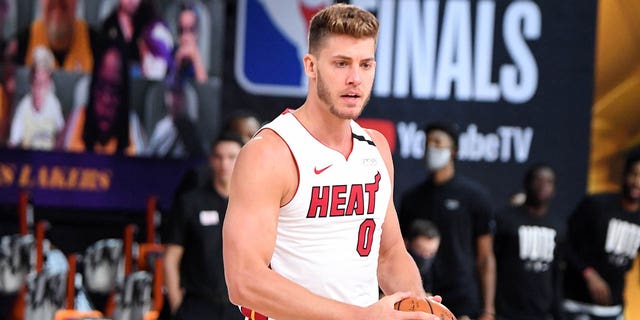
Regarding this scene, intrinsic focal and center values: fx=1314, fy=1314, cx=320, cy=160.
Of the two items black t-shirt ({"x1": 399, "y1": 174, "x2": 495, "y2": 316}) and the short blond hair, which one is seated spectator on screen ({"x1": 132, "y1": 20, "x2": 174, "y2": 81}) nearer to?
black t-shirt ({"x1": 399, "y1": 174, "x2": 495, "y2": 316})

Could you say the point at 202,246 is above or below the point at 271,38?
below

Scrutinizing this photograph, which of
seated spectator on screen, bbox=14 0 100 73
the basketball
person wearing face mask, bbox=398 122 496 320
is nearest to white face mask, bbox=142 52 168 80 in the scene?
seated spectator on screen, bbox=14 0 100 73

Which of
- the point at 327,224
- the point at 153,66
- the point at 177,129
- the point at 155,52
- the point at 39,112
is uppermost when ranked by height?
the point at 155,52

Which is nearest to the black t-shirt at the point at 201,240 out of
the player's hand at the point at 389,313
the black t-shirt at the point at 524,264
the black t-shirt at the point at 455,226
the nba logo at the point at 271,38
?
the black t-shirt at the point at 455,226

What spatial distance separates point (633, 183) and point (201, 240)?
3.68 m

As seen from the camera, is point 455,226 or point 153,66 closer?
point 455,226

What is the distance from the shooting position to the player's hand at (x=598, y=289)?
384 inches

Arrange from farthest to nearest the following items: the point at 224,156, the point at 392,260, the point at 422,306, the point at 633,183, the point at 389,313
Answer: the point at 633,183
the point at 224,156
the point at 392,260
the point at 422,306
the point at 389,313

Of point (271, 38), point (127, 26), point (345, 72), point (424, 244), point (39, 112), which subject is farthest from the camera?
point (271, 38)

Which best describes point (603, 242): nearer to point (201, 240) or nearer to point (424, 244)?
point (424, 244)

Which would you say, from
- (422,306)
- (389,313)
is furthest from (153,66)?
(389,313)

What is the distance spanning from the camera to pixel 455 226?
9078 millimetres

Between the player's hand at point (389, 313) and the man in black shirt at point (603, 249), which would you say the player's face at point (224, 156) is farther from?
the player's hand at point (389, 313)

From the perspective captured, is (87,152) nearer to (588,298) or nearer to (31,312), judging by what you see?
(31,312)
